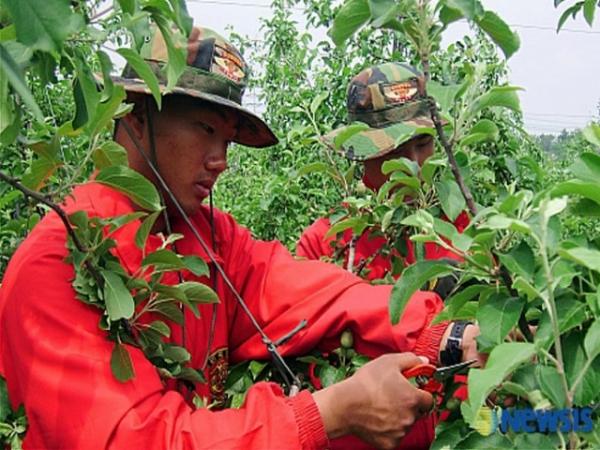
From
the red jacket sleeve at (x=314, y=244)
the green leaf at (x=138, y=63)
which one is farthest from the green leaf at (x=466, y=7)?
the red jacket sleeve at (x=314, y=244)

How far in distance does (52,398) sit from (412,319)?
0.70m

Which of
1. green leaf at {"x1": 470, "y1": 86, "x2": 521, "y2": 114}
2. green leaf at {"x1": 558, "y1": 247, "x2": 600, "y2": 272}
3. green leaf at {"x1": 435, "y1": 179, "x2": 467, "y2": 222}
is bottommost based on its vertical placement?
green leaf at {"x1": 435, "y1": 179, "x2": 467, "y2": 222}

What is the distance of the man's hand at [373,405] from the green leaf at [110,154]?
522mm

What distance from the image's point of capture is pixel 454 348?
1545mm

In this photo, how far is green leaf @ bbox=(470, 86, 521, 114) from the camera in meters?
1.22

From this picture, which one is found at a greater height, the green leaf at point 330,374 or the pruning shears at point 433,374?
the pruning shears at point 433,374

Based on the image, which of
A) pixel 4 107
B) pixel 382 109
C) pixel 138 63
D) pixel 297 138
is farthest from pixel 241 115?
pixel 297 138

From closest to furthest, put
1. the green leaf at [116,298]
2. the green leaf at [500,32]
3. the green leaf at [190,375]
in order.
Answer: the green leaf at [500,32] < the green leaf at [116,298] < the green leaf at [190,375]

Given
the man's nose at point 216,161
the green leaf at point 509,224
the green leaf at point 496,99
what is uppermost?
the green leaf at point 496,99

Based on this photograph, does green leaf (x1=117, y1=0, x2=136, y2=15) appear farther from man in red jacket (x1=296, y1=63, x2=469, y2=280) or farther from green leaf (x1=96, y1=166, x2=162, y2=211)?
man in red jacket (x1=296, y1=63, x2=469, y2=280)

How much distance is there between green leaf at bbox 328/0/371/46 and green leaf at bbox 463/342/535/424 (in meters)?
0.48

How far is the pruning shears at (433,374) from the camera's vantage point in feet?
4.67

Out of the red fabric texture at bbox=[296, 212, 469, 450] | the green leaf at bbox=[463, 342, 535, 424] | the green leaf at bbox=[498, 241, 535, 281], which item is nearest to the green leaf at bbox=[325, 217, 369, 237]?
the red fabric texture at bbox=[296, 212, 469, 450]

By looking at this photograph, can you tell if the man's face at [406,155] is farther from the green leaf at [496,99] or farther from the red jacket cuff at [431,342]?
the green leaf at [496,99]
